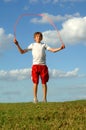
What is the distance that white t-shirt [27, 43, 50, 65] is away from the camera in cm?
1698

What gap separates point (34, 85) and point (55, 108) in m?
2.26

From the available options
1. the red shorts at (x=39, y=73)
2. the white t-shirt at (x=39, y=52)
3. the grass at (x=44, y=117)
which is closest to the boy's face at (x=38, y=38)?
the white t-shirt at (x=39, y=52)

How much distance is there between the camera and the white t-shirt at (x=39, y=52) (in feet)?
55.7

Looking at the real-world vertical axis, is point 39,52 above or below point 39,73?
above

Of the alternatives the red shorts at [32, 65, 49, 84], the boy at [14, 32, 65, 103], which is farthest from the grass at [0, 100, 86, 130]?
the red shorts at [32, 65, 49, 84]

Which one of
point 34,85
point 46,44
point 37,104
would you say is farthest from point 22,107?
point 46,44

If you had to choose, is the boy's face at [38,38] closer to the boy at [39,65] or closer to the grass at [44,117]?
the boy at [39,65]

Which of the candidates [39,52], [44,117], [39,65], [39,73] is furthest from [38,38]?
[44,117]

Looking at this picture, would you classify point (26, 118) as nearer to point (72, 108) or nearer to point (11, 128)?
point (11, 128)

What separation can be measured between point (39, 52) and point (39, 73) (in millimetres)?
813

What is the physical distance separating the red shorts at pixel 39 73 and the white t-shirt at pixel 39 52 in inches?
7.6

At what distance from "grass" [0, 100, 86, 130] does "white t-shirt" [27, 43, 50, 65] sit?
197cm

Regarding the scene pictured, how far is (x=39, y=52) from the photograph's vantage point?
1702 centimetres

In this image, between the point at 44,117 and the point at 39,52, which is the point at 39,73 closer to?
the point at 39,52
